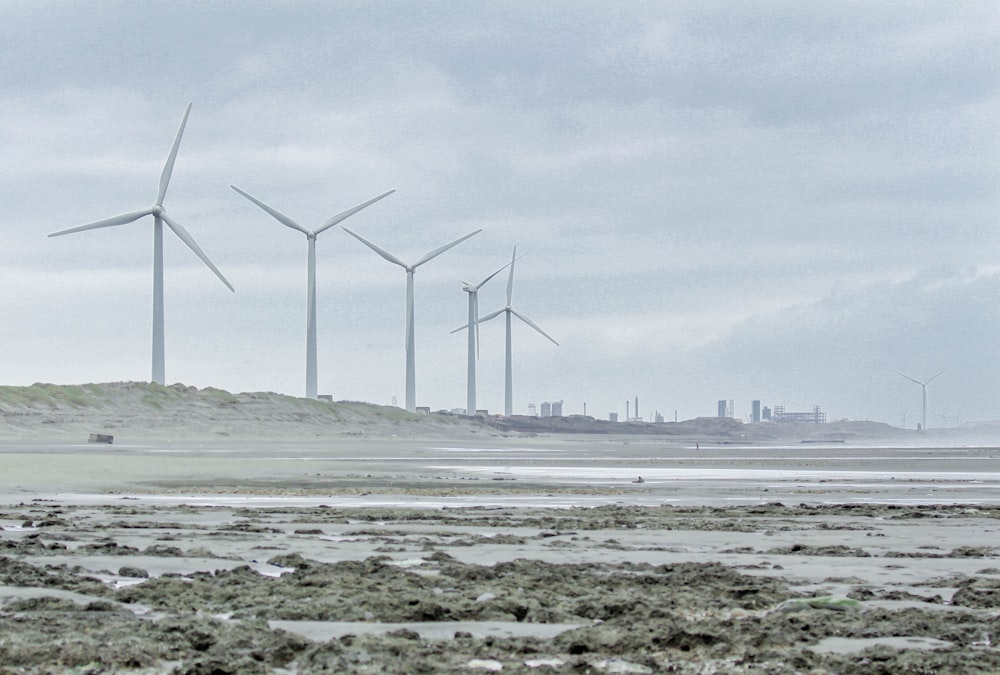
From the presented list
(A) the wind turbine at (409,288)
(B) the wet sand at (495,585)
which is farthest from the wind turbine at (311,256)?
(B) the wet sand at (495,585)

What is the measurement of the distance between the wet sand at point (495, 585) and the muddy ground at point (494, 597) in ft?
0.11

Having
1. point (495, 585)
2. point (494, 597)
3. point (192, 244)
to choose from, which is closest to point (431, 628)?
point (494, 597)

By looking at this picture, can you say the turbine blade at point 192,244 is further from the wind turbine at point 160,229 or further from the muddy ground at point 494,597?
the muddy ground at point 494,597

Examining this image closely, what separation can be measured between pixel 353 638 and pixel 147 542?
7498 millimetres

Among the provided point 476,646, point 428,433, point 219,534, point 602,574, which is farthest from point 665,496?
point 428,433

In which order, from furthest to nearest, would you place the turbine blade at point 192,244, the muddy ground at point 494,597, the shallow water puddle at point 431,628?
the turbine blade at point 192,244 → the shallow water puddle at point 431,628 → the muddy ground at point 494,597

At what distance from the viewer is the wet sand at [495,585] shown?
26.8 ft

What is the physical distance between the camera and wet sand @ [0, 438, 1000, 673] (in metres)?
8.16

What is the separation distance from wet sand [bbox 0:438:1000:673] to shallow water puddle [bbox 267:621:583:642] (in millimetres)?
35

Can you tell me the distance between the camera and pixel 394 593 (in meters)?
10.7

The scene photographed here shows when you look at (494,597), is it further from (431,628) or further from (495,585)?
(431,628)

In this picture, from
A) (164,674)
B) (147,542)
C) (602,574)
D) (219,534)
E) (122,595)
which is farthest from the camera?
(219,534)

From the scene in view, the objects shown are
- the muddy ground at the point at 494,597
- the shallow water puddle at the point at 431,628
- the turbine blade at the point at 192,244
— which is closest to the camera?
the muddy ground at the point at 494,597

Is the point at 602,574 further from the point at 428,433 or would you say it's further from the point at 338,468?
the point at 428,433
